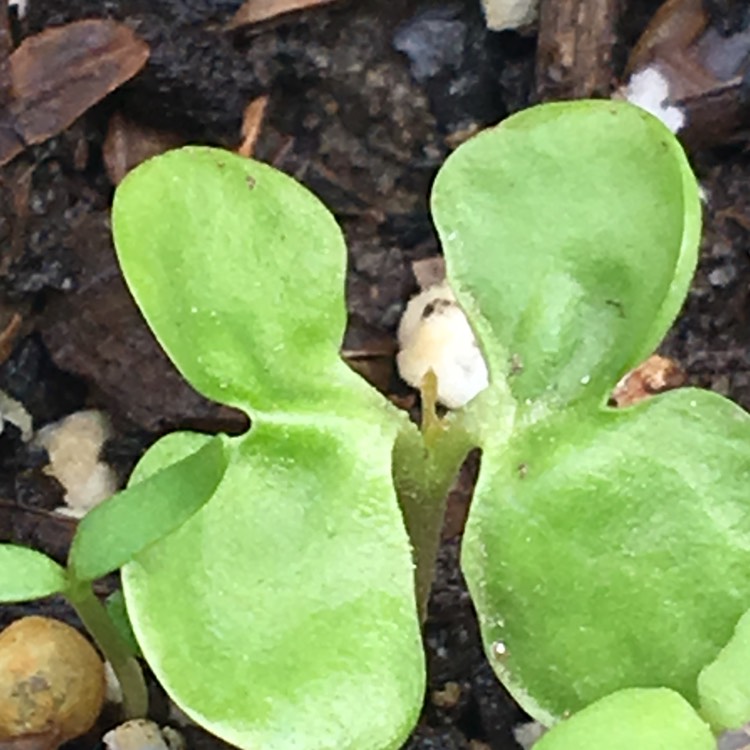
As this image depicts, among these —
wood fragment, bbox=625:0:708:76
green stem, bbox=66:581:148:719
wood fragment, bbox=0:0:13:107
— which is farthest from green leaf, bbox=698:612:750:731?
wood fragment, bbox=0:0:13:107

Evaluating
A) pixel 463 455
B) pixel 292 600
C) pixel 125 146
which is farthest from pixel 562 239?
pixel 125 146

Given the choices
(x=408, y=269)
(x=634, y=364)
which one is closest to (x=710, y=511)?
(x=634, y=364)

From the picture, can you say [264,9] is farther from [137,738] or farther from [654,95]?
[137,738]

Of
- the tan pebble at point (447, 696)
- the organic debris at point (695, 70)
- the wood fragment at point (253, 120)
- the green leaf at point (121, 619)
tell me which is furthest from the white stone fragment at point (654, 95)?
the green leaf at point (121, 619)

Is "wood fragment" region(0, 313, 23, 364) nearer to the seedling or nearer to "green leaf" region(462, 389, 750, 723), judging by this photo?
the seedling

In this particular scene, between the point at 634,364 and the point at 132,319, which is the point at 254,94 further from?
the point at 634,364

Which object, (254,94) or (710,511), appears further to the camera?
(254,94)
